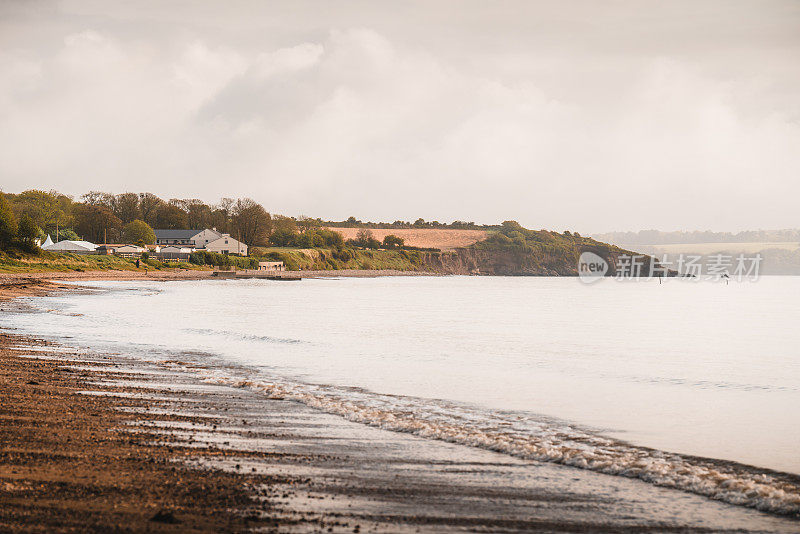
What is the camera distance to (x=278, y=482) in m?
6.09

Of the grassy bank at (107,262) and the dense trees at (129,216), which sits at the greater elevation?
the dense trees at (129,216)

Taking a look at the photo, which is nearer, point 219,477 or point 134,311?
point 219,477

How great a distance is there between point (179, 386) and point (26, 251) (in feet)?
257

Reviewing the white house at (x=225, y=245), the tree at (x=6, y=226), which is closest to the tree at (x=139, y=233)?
the white house at (x=225, y=245)

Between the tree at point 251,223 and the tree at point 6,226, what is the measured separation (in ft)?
255

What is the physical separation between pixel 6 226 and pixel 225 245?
67217 millimetres

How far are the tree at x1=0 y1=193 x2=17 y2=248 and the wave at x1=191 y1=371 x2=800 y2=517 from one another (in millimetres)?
73469

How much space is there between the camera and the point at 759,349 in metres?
22.7

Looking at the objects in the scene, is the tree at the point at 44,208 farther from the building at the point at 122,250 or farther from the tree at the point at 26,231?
the tree at the point at 26,231

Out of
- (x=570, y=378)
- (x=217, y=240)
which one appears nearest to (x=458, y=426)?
(x=570, y=378)

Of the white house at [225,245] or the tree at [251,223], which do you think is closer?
the white house at [225,245]

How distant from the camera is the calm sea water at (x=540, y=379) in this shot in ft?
26.8

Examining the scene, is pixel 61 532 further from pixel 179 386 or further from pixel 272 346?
pixel 272 346

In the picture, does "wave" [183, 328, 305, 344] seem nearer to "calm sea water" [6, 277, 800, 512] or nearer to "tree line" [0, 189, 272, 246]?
"calm sea water" [6, 277, 800, 512]
